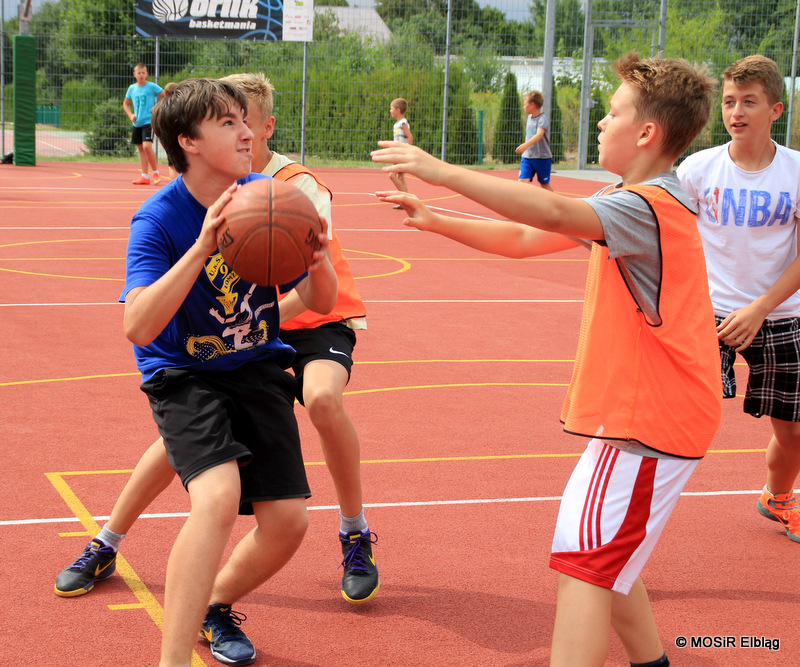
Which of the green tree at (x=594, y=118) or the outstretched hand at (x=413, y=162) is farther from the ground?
the green tree at (x=594, y=118)

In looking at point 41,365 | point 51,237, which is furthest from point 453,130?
point 41,365

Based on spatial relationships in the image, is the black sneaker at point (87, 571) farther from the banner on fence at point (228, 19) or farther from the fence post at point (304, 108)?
the banner on fence at point (228, 19)

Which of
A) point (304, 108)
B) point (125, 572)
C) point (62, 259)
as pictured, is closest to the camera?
point (125, 572)

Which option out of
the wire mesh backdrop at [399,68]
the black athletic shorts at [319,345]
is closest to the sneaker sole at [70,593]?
the black athletic shorts at [319,345]

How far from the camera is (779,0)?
90.3ft

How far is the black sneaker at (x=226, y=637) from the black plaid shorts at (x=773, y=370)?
2.31m

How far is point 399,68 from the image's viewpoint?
2628cm

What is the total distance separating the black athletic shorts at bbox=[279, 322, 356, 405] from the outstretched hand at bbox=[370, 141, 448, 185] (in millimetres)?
1388

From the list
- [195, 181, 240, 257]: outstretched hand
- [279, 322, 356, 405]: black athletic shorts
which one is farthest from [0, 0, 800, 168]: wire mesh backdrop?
[195, 181, 240, 257]: outstretched hand

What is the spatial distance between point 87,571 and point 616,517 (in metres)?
2.06

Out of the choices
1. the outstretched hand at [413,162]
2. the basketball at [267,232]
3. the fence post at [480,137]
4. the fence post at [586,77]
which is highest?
the fence post at [586,77]

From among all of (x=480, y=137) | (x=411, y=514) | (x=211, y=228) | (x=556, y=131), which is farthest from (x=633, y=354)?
(x=556, y=131)

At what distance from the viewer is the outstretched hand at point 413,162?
2.46 m

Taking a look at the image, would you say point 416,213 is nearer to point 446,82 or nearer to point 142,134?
point 142,134
